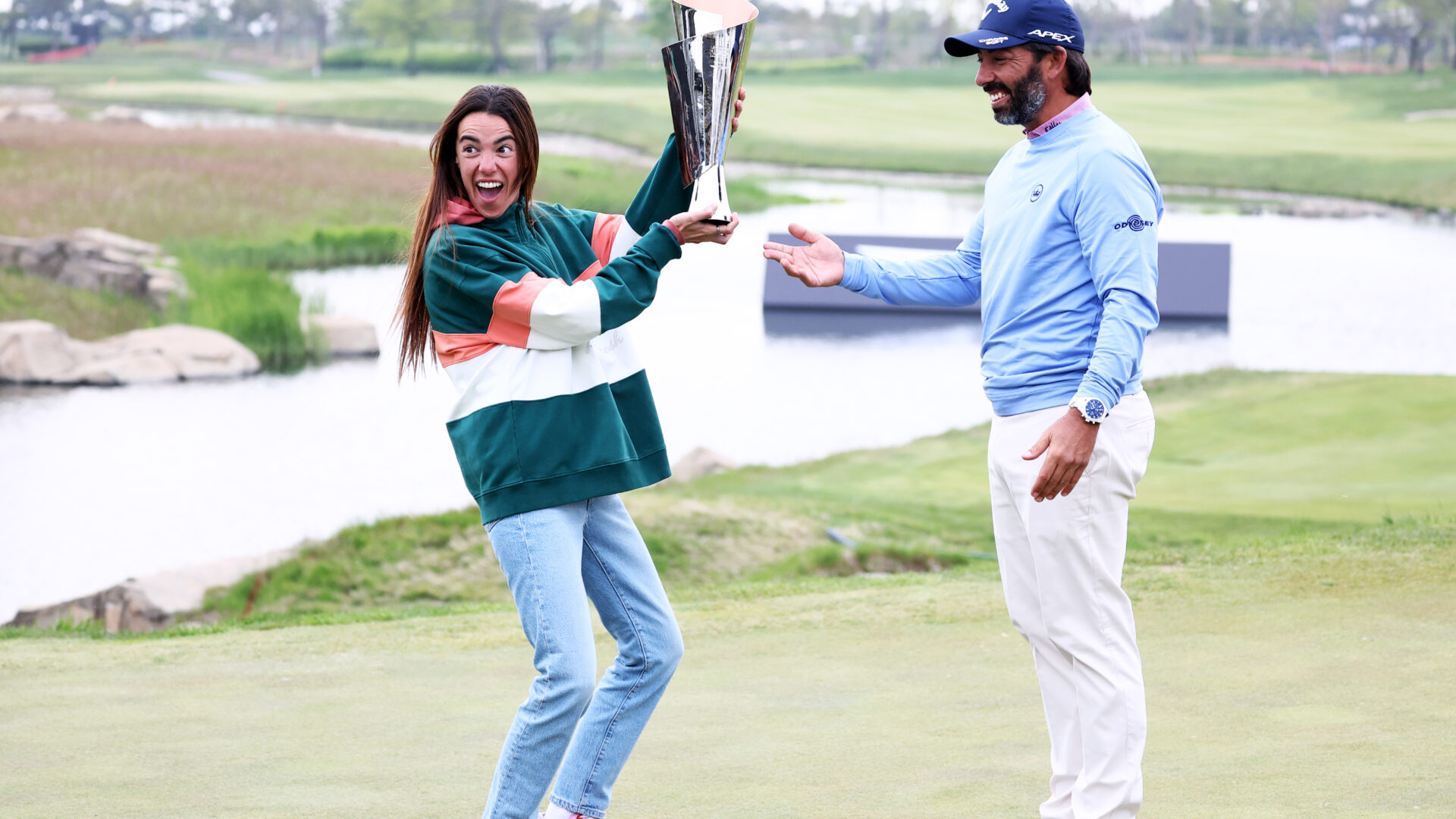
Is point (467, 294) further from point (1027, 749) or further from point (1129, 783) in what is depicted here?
point (1027, 749)

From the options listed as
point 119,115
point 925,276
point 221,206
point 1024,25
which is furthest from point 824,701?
point 119,115

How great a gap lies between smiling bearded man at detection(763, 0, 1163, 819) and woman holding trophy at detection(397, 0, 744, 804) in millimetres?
548

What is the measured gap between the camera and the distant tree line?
2720 centimetres

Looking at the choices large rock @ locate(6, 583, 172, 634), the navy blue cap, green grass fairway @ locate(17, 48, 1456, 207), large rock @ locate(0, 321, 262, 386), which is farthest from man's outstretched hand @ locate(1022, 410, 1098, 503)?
green grass fairway @ locate(17, 48, 1456, 207)

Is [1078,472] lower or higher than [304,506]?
higher

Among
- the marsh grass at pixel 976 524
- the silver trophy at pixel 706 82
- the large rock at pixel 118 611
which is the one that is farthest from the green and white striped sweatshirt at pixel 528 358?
the large rock at pixel 118 611

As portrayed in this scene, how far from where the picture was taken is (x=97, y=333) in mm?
20047

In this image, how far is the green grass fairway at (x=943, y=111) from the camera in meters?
27.3

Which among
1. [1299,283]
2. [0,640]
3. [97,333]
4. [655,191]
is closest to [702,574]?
[0,640]

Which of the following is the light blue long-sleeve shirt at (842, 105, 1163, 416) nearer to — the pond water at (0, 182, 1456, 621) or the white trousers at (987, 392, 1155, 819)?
the white trousers at (987, 392, 1155, 819)

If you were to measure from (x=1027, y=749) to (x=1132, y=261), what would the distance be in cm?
133

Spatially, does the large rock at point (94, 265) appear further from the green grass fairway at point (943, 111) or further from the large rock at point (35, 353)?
the green grass fairway at point (943, 111)

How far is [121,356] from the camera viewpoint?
19.0 metres

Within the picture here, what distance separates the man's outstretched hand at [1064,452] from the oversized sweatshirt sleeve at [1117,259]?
0.06 meters
